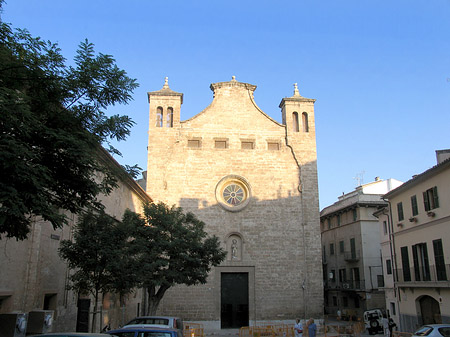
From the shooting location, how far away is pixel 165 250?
17172 mm

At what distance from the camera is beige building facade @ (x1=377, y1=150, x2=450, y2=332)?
18797 mm

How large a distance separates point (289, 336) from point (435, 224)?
965cm

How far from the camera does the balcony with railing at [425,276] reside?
18.3 meters

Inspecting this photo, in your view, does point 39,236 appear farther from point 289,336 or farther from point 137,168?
point 289,336

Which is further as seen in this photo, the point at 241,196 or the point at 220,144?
the point at 220,144

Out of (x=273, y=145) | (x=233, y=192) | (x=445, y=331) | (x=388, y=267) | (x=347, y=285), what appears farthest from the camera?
(x=347, y=285)

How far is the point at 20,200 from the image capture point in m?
6.89

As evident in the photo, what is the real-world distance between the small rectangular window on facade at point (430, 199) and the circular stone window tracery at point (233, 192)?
10640 mm

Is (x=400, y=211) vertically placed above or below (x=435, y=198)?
above

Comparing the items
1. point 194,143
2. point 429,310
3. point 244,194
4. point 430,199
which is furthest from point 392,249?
point 194,143

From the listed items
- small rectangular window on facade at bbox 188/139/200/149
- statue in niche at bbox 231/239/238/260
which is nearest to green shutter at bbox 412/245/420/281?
statue in niche at bbox 231/239/238/260

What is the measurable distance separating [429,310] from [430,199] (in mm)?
5665

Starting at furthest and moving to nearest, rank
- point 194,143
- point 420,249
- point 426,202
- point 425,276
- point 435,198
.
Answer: point 194,143
point 420,249
point 426,202
point 425,276
point 435,198

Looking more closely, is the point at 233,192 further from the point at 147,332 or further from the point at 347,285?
the point at 147,332
